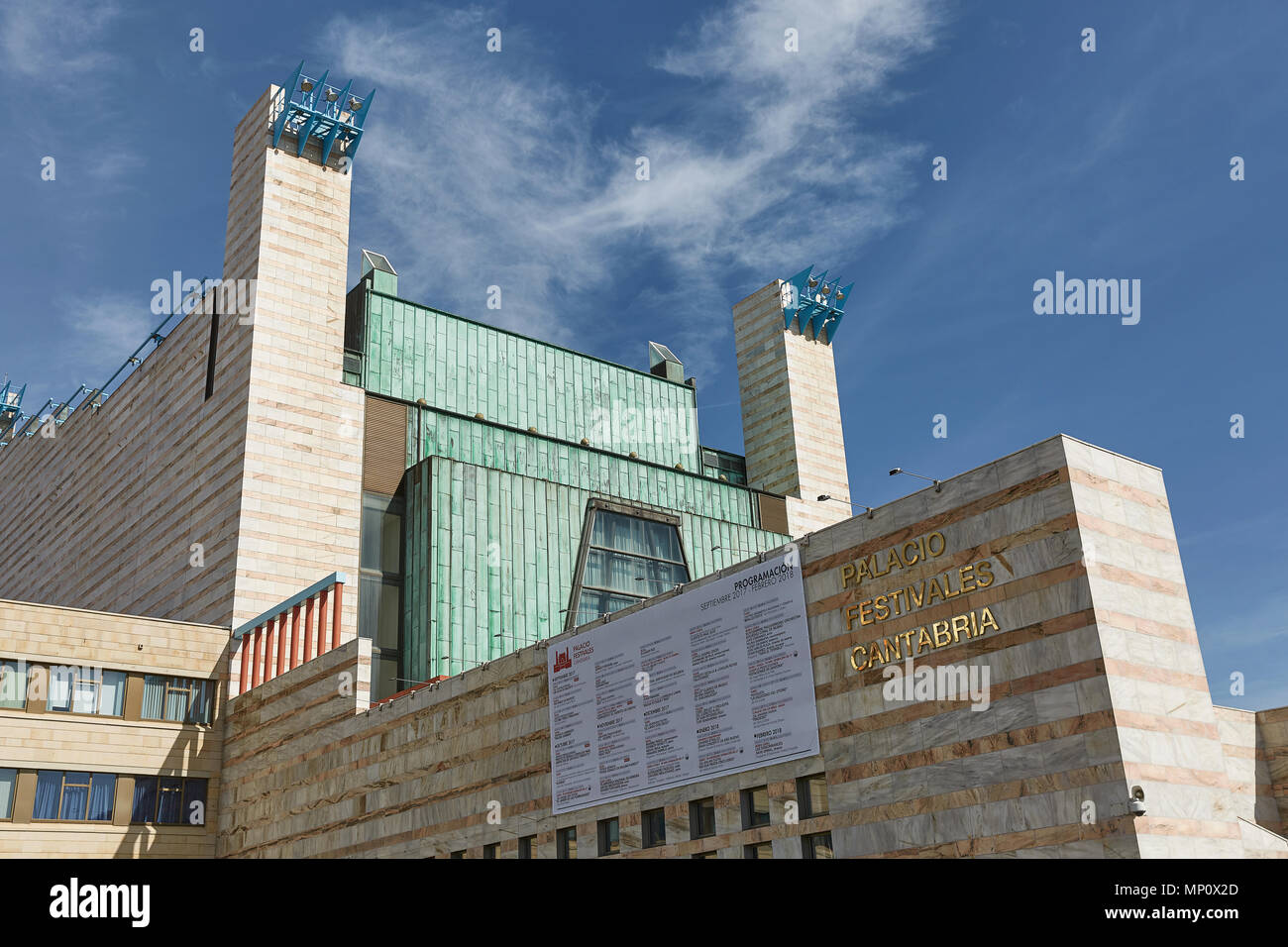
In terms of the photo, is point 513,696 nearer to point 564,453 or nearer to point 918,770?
point 918,770

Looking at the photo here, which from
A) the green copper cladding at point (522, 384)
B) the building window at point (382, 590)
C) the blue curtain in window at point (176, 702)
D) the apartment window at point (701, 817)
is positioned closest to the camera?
the apartment window at point (701, 817)

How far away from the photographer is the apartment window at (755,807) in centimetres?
3216

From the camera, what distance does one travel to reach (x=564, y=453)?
6888cm

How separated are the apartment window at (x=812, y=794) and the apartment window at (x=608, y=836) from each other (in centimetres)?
711

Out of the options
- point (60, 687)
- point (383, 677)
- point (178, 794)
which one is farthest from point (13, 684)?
point (383, 677)

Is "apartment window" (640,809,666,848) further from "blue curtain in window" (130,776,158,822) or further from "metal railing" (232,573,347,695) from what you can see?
"blue curtain in window" (130,776,158,822)

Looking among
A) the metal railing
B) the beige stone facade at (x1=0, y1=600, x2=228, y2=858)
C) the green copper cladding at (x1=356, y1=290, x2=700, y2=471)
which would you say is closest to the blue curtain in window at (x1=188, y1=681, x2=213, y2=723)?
the beige stone facade at (x1=0, y1=600, x2=228, y2=858)

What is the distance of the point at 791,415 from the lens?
80.6m

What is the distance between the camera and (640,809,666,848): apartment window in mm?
34656

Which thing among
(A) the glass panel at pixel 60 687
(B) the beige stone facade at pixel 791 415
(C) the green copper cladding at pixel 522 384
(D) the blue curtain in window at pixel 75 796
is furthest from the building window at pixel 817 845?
(B) the beige stone facade at pixel 791 415

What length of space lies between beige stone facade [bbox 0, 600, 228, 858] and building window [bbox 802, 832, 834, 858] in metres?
32.3

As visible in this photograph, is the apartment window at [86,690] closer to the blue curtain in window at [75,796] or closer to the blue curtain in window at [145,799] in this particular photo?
the blue curtain in window at [75,796]
